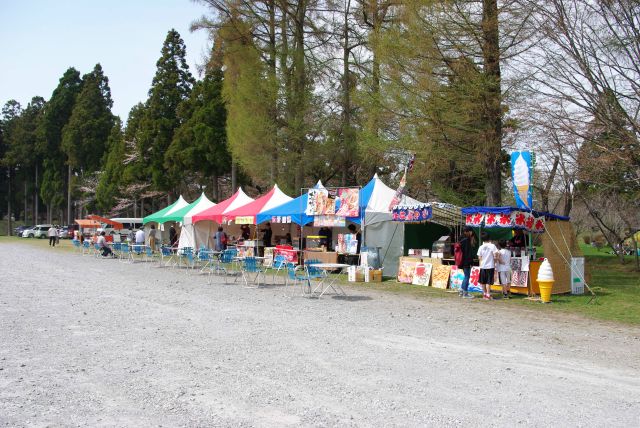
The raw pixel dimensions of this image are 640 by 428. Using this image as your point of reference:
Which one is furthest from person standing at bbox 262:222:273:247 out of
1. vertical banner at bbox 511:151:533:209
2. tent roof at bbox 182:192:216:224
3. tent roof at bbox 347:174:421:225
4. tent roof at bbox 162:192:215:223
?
vertical banner at bbox 511:151:533:209

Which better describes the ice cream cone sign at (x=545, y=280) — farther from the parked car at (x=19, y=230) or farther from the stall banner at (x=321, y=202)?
the parked car at (x=19, y=230)

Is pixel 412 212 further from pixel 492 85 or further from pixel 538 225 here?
pixel 492 85

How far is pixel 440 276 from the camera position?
1328cm

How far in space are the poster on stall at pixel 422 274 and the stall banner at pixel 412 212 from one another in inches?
49.6

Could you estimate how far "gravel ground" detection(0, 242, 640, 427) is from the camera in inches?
164

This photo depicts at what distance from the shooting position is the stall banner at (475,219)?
11.9 metres

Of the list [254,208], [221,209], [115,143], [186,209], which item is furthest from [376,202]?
[115,143]

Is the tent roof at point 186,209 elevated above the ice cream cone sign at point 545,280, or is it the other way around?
the tent roof at point 186,209

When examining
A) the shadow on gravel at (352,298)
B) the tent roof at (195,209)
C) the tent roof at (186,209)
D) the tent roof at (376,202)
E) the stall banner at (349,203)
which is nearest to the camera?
the shadow on gravel at (352,298)

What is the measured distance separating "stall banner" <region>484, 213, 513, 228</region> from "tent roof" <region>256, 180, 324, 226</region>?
20.4 ft

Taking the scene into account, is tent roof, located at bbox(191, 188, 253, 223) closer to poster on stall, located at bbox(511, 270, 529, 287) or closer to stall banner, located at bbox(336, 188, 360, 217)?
stall banner, located at bbox(336, 188, 360, 217)

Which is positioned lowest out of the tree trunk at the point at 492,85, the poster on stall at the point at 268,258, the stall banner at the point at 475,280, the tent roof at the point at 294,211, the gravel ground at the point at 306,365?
the gravel ground at the point at 306,365

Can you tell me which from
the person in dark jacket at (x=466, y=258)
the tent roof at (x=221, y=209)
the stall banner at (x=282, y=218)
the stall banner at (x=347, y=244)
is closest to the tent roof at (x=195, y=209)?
the tent roof at (x=221, y=209)

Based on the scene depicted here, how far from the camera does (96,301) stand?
10070 mm
